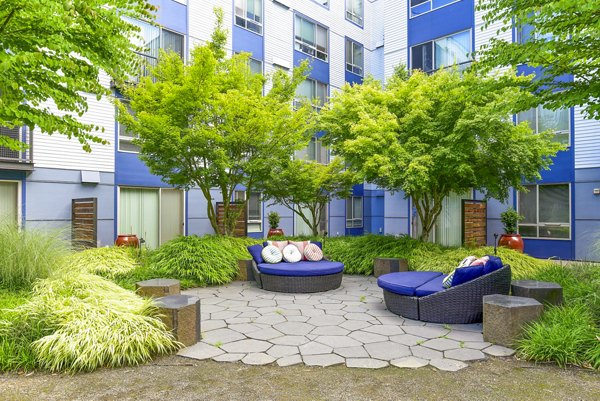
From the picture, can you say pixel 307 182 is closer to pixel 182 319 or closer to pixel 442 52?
pixel 442 52

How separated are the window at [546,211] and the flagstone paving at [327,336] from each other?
847cm

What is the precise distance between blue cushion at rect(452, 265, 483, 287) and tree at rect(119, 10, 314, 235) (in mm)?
5263

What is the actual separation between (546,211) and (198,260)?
35.2 feet

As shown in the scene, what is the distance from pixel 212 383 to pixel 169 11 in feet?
43.2

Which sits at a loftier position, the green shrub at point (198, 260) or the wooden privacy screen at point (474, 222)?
the wooden privacy screen at point (474, 222)

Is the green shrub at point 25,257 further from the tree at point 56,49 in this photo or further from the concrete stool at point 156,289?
the tree at point 56,49

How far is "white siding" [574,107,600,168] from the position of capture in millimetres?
11367

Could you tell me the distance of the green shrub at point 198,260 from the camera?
778 centimetres

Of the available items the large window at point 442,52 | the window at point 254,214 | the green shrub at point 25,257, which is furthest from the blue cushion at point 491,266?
the window at point 254,214

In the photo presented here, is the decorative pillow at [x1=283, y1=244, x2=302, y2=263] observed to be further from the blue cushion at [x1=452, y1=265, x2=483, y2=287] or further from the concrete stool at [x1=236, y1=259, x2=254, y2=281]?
the blue cushion at [x1=452, y1=265, x2=483, y2=287]

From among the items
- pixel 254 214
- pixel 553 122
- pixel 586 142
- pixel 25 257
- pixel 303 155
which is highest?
pixel 553 122

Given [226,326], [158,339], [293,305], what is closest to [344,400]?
[158,339]

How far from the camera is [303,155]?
17.0 meters

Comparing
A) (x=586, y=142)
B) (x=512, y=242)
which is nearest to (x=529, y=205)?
(x=512, y=242)
